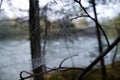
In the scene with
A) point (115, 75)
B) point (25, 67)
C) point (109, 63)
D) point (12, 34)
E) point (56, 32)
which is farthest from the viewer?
point (12, 34)

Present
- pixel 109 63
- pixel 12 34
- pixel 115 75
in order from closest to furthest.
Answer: pixel 109 63, pixel 115 75, pixel 12 34

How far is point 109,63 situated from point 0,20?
6.92 feet

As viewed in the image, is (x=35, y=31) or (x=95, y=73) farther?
(x=95, y=73)

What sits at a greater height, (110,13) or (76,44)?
(110,13)

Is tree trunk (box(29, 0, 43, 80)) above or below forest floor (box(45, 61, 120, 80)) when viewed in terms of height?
above

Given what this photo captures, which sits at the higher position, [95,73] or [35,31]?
[35,31]

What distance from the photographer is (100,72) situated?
525 cm

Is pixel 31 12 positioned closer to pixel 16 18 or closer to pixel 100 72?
pixel 16 18

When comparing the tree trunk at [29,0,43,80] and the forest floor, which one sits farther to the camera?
the forest floor

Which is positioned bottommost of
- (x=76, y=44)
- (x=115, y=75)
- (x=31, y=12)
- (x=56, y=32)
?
(x=115, y=75)

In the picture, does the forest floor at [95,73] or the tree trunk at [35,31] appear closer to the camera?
the tree trunk at [35,31]

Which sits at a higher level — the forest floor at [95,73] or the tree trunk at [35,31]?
the tree trunk at [35,31]

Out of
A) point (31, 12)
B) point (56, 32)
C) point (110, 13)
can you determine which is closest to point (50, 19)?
point (31, 12)

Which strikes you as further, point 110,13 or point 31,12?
point 110,13
